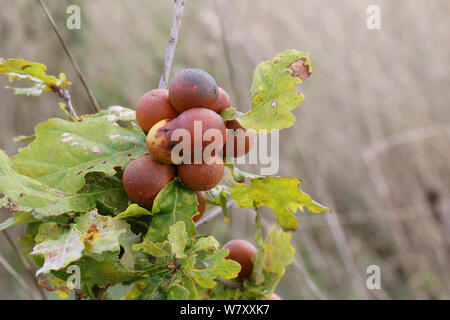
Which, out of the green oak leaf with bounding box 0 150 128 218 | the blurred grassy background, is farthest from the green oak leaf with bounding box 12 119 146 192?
the blurred grassy background

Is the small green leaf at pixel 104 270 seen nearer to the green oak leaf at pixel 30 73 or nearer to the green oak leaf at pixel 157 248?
the green oak leaf at pixel 157 248

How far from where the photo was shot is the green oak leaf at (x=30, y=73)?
47 cm

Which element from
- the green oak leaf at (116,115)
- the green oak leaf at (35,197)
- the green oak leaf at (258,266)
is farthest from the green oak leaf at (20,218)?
the green oak leaf at (258,266)

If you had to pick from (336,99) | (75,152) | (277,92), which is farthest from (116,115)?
(336,99)

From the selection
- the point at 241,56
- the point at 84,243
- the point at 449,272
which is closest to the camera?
the point at 84,243

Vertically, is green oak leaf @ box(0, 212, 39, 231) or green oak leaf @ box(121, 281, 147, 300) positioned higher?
green oak leaf @ box(0, 212, 39, 231)

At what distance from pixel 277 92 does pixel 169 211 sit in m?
0.15

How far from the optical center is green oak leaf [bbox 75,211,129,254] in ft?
1.17

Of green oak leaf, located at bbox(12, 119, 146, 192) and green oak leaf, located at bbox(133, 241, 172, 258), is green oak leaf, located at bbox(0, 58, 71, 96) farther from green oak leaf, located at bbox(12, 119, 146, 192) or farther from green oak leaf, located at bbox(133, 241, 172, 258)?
green oak leaf, located at bbox(133, 241, 172, 258)

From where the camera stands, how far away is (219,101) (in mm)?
439

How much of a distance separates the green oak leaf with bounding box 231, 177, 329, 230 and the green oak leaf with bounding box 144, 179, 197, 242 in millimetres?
64
